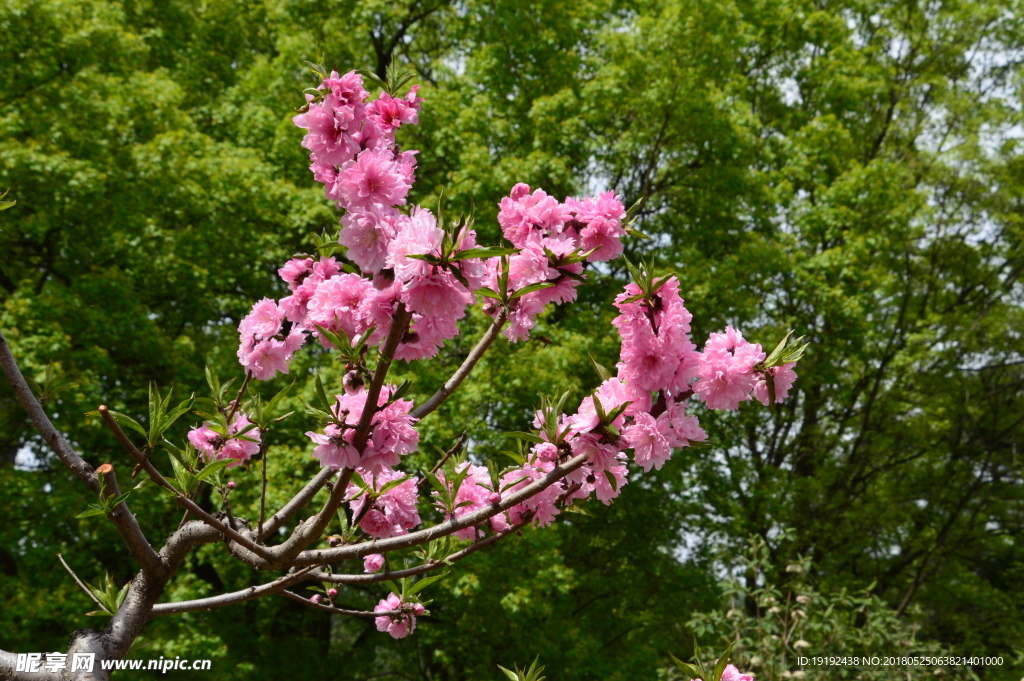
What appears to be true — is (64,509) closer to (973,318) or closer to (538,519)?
(538,519)

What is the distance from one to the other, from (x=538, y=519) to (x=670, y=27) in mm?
8714

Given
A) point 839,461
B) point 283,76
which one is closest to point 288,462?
point 283,76

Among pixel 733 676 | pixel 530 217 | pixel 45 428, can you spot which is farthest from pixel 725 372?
pixel 45 428

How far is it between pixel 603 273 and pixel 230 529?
29.0 ft

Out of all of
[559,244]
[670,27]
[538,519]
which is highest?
[670,27]

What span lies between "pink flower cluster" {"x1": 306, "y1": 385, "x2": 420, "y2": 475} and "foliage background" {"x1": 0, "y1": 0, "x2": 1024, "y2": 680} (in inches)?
225

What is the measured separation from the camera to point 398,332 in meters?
1.60

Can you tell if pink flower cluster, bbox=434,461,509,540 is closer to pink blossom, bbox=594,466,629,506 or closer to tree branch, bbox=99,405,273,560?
pink blossom, bbox=594,466,629,506

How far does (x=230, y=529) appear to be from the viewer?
193cm

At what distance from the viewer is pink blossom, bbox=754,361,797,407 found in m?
1.89

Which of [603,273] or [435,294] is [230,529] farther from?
[603,273]

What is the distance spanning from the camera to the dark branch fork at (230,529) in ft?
5.63

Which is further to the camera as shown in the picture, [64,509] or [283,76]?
[283,76]

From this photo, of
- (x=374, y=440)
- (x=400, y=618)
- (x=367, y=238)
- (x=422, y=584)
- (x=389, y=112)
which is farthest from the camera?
(x=400, y=618)
